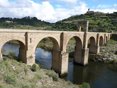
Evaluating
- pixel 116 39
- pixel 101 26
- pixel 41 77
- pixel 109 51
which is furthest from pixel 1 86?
pixel 101 26

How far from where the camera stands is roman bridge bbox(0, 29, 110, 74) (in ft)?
75.6

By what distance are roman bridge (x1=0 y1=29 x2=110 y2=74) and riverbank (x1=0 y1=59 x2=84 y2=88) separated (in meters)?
1.97

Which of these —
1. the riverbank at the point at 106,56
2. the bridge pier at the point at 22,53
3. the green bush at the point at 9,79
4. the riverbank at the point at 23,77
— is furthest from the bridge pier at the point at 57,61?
the riverbank at the point at 106,56

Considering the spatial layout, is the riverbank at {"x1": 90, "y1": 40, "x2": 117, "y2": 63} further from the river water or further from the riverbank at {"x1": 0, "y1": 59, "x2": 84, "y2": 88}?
the riverbank at {"x1": 0, "y1": 59, "x2": 84, "y2": 88}

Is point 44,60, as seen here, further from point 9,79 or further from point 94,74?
point 9,79

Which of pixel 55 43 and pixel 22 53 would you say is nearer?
pixel 22 53

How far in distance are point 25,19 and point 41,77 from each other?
475 ft

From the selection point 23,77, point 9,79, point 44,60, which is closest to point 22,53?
point 23,77

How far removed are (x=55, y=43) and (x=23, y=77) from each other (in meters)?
Result: 12.9

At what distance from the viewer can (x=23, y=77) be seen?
20047 mm

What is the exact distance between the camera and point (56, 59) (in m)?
33.0

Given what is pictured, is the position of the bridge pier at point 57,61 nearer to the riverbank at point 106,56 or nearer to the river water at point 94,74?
the river water at point 94,74

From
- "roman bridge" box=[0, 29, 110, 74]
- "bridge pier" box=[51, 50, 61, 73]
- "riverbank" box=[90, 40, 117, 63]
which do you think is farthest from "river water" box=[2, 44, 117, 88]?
"riverbank" box=[90, 40, 117, 63]

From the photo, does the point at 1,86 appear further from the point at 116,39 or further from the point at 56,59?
the point at 116,39
